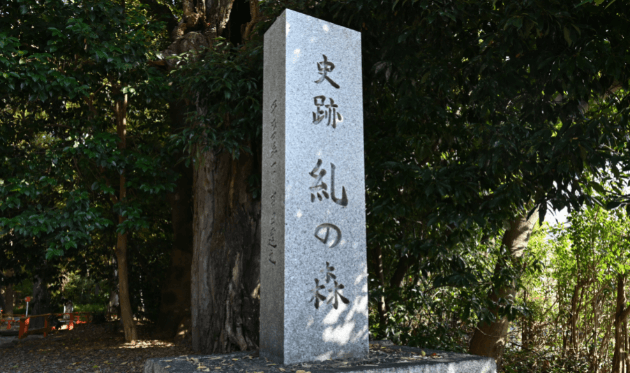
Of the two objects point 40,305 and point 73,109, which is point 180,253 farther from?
point 40,305

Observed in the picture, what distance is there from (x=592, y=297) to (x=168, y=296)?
6.61 meters

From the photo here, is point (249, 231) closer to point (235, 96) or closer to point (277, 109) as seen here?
point (235, 96)

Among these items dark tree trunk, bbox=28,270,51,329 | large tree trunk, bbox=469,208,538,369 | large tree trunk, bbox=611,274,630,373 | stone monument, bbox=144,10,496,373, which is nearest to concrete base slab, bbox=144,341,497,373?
stone monument, bbox=144,10,496,373

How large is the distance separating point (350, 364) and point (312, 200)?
1.11 metres

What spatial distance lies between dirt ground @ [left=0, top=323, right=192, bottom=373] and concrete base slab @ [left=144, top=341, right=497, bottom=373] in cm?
319

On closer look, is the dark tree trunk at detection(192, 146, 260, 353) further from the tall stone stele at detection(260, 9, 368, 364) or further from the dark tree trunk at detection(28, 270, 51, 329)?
the dark tree trunk at detection(28, 270, 51, 329)

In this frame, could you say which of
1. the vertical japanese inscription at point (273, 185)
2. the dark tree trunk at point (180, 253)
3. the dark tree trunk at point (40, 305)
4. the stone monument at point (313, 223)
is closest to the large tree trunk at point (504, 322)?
the stone monument at point (313, 223)

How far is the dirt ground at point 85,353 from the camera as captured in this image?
6.20 metres

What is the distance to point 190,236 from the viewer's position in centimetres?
798

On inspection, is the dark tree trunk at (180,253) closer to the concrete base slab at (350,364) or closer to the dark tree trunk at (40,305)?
the concrete base slab at (350,364)

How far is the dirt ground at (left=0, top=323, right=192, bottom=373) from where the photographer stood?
6.20 meters

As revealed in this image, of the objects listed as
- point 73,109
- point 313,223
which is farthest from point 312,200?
point 73,109

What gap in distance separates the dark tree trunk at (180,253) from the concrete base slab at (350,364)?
4658mm

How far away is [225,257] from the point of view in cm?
593
